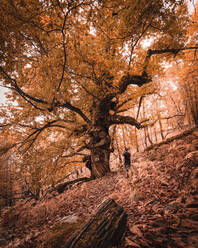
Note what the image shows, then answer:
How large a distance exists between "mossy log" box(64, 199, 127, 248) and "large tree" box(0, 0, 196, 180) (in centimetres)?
339

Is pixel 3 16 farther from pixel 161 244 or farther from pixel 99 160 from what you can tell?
pixel 99 160

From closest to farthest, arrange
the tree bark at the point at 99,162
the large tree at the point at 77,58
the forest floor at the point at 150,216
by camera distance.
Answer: the forest floor at the point at 150,216
the large tree at the point at 77,58
the tree bark at the point at 99,162

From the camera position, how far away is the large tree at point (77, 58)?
3.04 metres

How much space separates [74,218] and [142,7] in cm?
594

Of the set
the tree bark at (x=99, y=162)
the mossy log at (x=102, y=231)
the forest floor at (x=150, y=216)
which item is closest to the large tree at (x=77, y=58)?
the tree bark at (x=99, y=162)

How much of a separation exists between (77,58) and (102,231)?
18.8 feet

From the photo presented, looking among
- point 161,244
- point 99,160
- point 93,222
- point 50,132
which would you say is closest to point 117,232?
point 93,222

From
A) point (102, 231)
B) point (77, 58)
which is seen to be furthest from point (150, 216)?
point (77, 58)

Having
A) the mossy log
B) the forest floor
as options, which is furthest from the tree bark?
the mossy log

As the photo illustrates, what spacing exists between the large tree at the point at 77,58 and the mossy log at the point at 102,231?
3.39m

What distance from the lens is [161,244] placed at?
143 cm

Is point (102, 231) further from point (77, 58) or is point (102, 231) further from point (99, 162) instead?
point (99, 162)

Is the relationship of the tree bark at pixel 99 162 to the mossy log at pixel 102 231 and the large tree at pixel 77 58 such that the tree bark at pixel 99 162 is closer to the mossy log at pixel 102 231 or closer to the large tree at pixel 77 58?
the large tree at pixel 77 58

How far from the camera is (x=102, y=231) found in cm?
178
